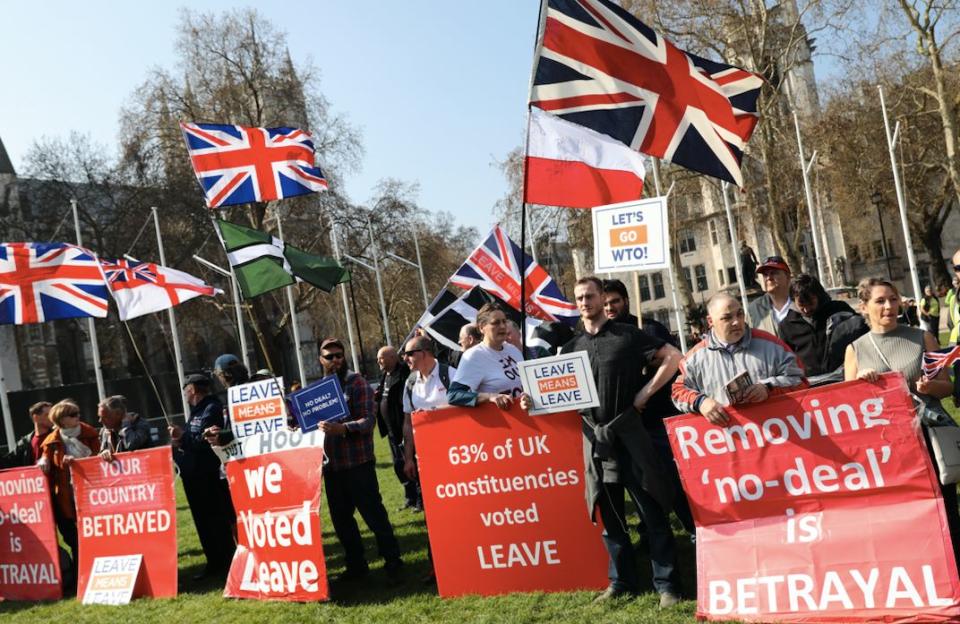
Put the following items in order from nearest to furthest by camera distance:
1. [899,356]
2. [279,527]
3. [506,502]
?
1. [899,356]
2. [506,502]
3. [279,527]

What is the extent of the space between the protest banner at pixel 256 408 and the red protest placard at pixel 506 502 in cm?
142

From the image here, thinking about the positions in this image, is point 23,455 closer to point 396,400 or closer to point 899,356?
point 396,400

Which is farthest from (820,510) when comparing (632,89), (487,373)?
(632,89)

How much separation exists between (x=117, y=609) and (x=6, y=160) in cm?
5568

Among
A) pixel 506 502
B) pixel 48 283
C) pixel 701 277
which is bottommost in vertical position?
pixel 506 502

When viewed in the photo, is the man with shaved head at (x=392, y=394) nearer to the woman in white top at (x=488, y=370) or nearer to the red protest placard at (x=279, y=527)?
the red protest placard at (x=279, y=527)

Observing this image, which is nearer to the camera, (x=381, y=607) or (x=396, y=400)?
(x=381, y=607)

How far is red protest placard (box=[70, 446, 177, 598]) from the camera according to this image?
8.49 meters

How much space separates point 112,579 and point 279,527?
86.1 inches

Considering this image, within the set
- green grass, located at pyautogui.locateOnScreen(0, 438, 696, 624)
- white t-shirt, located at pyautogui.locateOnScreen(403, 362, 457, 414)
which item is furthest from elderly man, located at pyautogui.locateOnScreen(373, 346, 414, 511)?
white t-shirt, located at pyautogui.locateOnScreen(403, 362, 457, 414)

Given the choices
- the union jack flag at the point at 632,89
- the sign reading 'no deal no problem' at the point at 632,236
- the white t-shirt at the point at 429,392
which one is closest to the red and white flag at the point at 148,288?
the white t-shirt at the point at 429,392

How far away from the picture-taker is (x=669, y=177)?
43312mm

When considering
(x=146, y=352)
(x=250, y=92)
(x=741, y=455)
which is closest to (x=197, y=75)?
(x=250, y=92)

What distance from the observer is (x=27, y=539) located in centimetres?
959
